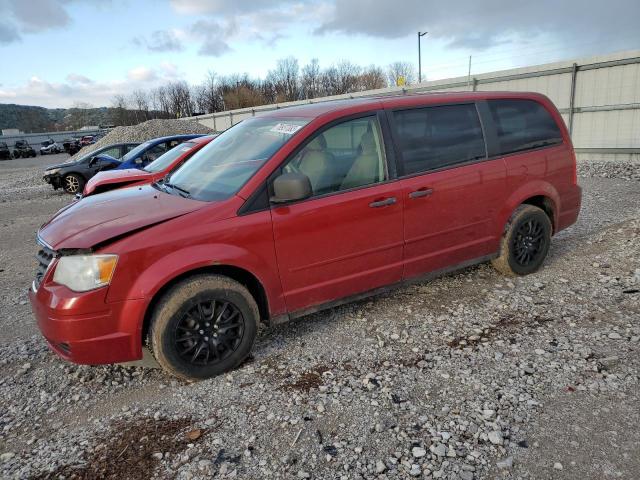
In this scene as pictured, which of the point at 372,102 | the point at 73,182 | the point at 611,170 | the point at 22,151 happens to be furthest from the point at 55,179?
the point at 22,151

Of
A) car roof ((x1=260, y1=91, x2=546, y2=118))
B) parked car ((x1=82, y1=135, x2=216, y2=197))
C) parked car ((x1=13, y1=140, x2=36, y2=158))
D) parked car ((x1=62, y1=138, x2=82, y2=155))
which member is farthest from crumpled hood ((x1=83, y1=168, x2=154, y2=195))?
parked car ((x1=13, y1=140, x2=36, y2=158))

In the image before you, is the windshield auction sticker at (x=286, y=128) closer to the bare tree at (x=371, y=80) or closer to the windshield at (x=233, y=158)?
the windshield at (x=233, y=158)

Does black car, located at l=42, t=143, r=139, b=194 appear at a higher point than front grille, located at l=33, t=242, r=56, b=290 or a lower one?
lower

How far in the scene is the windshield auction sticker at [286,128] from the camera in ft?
12.1

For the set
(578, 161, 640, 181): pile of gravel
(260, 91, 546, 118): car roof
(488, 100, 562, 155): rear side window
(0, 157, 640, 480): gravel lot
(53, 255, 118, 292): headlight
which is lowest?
(578, 161, 640, 181): pile of gravel

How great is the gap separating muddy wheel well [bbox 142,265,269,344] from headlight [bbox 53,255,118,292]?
35 cm

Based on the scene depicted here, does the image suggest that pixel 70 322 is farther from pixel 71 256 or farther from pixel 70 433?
pixel 70 433

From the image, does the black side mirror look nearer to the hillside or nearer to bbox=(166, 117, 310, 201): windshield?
bbox=(166, 117, 310, 201): windshield

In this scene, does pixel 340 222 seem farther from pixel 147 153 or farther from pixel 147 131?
pixel 147 131

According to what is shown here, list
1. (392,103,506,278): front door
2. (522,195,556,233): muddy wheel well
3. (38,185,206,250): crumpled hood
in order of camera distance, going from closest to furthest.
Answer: (38,185,206,250): crumpled hood, (392,103,506,278): front door, (522,195,556,233): muddy wheel well

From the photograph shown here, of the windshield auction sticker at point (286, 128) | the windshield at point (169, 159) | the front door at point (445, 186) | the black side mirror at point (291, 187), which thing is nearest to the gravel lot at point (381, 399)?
the front door at point (445, 186)

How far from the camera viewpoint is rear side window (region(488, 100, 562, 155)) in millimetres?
4581

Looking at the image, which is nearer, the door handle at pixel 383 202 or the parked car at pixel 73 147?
the door handle at pixel 383 202

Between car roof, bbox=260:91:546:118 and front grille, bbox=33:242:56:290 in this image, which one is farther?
car roof, bbox=260:91:546:118
